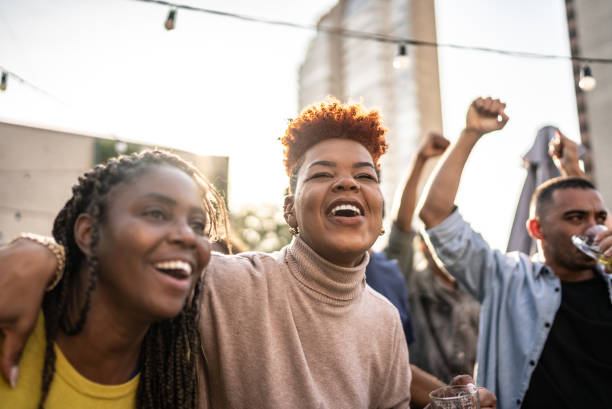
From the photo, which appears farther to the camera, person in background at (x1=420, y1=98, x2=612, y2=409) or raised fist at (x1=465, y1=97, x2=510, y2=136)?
raised fist at (x1=465, y1=97, x2=510, y2=136)

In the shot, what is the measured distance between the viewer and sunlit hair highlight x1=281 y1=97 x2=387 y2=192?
7.34ft

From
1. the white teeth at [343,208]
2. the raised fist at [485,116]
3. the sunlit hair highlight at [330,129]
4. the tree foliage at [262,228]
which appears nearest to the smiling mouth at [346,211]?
the white teeth at [343,208]

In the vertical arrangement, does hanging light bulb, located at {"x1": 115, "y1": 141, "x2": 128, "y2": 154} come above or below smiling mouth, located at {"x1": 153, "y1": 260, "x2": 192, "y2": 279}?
above

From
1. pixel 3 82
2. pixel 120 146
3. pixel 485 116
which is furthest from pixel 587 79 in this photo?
pixel 3 82

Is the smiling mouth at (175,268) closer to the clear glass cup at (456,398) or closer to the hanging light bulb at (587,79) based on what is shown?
the clear glass cup at (456,398)

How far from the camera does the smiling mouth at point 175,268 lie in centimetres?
143

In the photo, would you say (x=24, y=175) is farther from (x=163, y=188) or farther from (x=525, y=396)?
(x=525, y=396)

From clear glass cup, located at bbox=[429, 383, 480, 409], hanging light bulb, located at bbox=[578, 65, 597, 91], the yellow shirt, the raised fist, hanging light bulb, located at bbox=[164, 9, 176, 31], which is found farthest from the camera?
hanging light bulb, located at bbox=[578, 65, 597, 91]

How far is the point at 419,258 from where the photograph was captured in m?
6.46

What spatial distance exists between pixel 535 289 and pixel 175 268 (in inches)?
103

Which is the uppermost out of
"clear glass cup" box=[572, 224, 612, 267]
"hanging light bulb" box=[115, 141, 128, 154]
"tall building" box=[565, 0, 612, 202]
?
"tall building" box=[565, 0, 612, 202]

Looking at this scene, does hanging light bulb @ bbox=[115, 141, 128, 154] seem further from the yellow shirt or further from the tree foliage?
the tree foliage

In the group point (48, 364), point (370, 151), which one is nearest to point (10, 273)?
point (48, 364)

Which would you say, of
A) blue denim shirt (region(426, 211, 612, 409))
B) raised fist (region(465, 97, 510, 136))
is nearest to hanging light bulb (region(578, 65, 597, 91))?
raised fist (region(465, 97, 510, 136))
